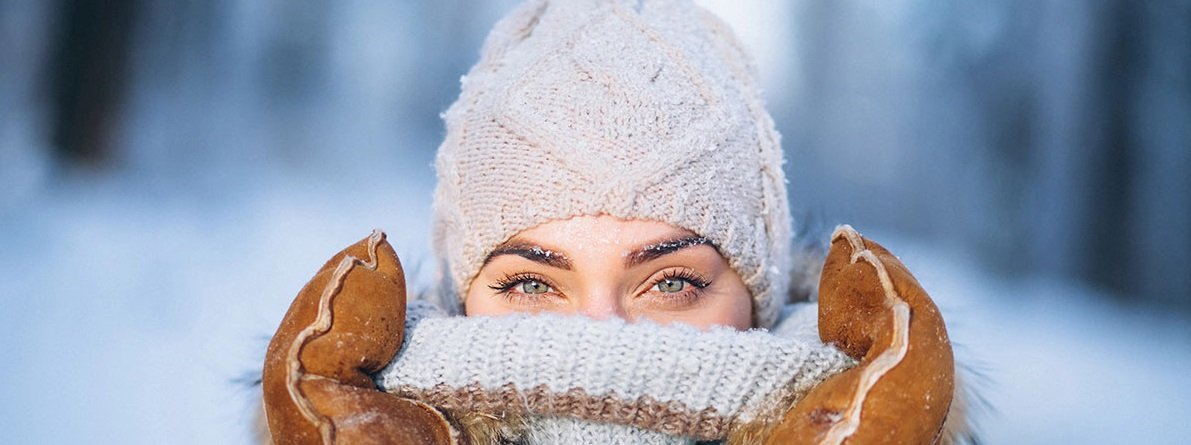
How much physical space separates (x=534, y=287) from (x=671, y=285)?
166 millimetres

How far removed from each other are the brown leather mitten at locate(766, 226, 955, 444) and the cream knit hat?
0.29m

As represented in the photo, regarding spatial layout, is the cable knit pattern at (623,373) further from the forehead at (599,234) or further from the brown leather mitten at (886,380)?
the forehead at (599,234)

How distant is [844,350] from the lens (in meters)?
0.94

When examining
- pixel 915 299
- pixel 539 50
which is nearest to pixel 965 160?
pixel 539 50

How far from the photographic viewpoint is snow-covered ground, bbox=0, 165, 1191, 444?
1935 millimetres

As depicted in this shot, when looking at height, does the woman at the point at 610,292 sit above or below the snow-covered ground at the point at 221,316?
above

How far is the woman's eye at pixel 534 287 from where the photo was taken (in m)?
1.11

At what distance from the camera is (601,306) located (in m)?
1.05

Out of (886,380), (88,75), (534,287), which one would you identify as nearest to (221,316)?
(88,75)

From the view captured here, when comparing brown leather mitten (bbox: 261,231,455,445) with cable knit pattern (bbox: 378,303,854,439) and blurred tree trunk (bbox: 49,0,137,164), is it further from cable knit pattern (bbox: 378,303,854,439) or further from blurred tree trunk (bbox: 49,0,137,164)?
blurred tree trunk (bbox: 49,0,137,164)

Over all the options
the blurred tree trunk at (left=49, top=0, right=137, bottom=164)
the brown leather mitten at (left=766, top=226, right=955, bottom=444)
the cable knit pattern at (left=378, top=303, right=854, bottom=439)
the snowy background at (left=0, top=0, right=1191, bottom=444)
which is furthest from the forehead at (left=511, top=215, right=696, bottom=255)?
the blurred tree trunk at (left=49, top=0, right=137, bottom=164)

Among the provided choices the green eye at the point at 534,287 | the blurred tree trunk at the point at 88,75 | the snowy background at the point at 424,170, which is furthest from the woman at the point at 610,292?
the blurred tree trunk at the point at 88,75

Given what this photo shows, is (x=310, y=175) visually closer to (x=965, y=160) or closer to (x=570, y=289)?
(x=570, y=289)

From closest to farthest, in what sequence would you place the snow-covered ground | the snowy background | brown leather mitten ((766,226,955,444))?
1. brown leather mitten ((766,226,955,444))
2. the snow-covered ground
3. the snowy background
